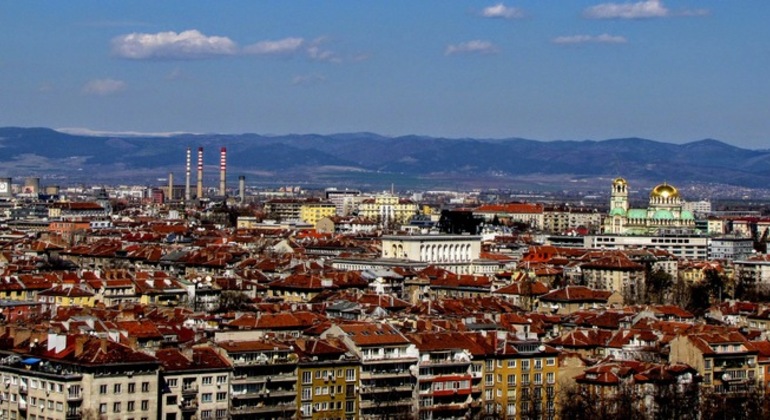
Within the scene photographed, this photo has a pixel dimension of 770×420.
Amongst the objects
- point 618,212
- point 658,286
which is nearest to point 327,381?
point 658,286

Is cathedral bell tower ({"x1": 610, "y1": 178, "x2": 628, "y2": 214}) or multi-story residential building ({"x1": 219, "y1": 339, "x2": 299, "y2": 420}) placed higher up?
cathedral bell tower ({"x1": 610, "y1": 178, "x2": 628, "y2": 214})

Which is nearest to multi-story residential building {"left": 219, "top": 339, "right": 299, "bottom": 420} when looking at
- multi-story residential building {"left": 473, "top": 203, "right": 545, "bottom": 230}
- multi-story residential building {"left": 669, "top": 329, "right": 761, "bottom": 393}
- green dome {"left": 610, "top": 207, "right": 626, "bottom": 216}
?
multi-story residential building {"left": 669, "top": 329, "right": 761, "bottom": 393}

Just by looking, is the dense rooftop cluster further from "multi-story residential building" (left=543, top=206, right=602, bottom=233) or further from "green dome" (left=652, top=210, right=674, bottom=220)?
"multi-story residential building" (left=543, top=206, right=602, bottom=233)

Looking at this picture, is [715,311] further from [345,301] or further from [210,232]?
[210,232]

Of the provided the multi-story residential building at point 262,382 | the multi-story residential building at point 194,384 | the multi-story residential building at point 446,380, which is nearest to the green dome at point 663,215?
the multi-story residential building at point 446,380

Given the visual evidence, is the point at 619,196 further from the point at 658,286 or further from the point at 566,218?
the point at 658,286

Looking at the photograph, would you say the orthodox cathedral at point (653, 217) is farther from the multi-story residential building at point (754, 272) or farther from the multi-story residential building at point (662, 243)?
the multi-story residential building at point (754, 272)

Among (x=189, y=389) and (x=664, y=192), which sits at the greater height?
(x=664, y=192)
